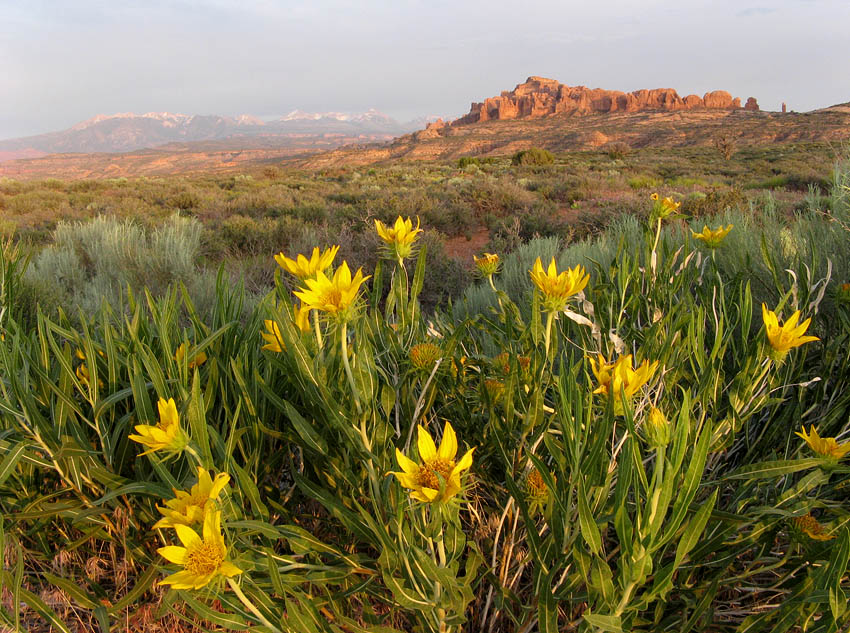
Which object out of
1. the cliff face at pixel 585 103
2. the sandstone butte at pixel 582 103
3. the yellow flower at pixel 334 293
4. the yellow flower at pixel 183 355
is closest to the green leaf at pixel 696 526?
the yellow flower at pixel 334 293

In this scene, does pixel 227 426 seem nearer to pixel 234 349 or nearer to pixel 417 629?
pixel 234 349

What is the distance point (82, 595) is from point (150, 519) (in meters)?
0.19

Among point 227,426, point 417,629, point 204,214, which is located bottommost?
point 417,629

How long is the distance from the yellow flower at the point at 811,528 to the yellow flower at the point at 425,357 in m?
0.78

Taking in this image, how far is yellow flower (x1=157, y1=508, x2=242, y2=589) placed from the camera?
683mm

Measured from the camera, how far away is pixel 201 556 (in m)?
0.70

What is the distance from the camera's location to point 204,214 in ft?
29.4

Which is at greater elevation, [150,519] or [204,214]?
[204,214]

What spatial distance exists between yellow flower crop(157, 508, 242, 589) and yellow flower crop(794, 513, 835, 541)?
40.4 inches

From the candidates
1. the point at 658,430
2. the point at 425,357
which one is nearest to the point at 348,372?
the point at 425,357

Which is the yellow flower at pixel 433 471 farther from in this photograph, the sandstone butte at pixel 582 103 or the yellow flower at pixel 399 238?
the sandstone butte at pixel 582 103

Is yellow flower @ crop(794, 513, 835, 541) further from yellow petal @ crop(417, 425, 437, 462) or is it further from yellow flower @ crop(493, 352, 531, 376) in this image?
yellow petal @ crop(417, 425, 437, 462)

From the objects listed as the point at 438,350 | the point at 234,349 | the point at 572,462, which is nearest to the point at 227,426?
the point at 234,349

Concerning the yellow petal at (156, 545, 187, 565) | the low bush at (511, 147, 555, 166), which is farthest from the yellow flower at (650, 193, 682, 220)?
the low bush at (511, 147, 555, 166)
